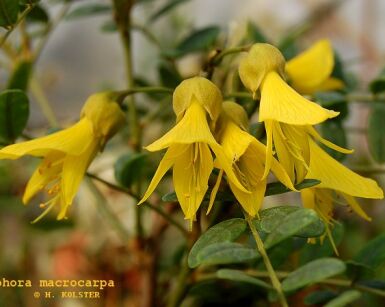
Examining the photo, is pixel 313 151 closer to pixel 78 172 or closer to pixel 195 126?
pixel 195 126

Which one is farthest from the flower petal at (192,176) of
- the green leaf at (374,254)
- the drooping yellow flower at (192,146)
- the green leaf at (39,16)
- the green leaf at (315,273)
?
the green leaf at (39,16)

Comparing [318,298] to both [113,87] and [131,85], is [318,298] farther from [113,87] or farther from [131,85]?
[113,87]

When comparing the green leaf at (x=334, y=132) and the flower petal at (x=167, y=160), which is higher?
the flower petal at (x=167, y=160)

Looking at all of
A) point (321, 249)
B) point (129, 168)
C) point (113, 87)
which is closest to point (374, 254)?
point (321, 249)

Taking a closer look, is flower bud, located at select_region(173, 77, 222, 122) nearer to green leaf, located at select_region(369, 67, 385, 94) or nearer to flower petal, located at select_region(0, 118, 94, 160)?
flower petal, located at select_region(0, 118, 94, 160)

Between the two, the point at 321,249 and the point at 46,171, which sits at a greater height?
the point at 46,171

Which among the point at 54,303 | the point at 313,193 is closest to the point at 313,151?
the point at 313,193

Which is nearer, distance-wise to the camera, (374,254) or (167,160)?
(167,160)

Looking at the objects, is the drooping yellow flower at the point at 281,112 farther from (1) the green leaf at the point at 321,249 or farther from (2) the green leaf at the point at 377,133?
(2) the green leaf at the point at 377,133
